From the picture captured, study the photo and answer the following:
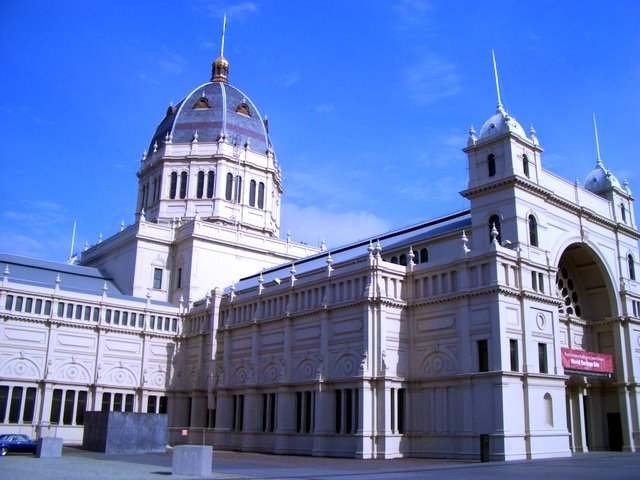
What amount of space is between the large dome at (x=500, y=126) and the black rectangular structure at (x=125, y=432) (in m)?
32.3

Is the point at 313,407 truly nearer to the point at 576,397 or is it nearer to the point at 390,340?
the point at 390,340

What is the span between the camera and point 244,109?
293ft

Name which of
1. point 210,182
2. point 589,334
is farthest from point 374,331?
point 210,182

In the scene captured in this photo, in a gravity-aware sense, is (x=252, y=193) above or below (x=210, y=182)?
below

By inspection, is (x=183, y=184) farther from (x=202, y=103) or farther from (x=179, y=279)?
(x=179, y=279)

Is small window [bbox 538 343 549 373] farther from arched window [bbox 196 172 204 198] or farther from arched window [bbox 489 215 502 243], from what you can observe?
arched window [bbox 196 172 204 198]

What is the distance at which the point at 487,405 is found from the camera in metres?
42.6

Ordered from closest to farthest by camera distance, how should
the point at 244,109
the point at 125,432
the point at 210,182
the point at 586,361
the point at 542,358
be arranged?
the point at 125,432 → the point at 542,358 → the point at 586,361 → the point at 210,182 → the point at 244,109

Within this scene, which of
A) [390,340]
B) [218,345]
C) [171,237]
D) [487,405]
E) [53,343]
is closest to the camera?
[487,405]

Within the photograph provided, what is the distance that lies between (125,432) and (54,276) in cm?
2844

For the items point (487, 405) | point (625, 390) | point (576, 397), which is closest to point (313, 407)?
point (487, 405)


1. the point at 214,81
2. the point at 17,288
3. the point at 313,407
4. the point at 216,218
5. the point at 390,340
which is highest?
the point at 214,81

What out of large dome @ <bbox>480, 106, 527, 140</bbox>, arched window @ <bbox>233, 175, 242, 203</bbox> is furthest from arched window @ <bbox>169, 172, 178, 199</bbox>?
large dome @ <bbox>480, 106, 527, 140</bbox>

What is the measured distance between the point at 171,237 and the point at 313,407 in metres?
31.6
